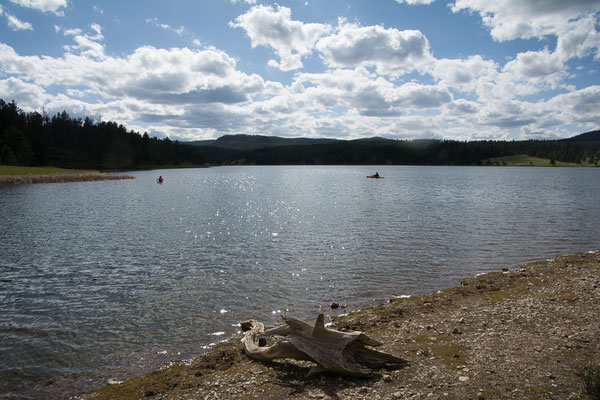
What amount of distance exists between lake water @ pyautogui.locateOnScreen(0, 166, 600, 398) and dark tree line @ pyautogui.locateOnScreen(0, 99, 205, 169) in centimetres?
10413

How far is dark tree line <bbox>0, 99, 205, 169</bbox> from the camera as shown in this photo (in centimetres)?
12331

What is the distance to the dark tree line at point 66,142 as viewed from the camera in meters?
123

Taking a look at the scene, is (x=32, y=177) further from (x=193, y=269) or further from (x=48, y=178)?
(x=193, y=269)

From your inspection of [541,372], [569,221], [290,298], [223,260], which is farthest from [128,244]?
[569,221]

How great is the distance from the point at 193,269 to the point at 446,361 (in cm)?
1478

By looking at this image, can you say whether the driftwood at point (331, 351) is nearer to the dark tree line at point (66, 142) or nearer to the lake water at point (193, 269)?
the lake water at point (193, 269)

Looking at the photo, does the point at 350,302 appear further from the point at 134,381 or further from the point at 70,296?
the point at 70,296

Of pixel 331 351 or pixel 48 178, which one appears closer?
pixel 331 351

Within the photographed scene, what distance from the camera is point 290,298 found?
16.1m

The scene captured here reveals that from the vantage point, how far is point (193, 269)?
20.4 meters

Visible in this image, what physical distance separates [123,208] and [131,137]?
169662 millimetres

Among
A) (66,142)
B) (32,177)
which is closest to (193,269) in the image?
(32,177)

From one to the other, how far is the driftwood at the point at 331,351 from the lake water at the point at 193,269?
139 inches

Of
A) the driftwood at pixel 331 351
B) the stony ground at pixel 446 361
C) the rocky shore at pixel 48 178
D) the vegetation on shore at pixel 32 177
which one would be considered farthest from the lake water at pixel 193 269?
the vegetation on shore at pixel 32 177
